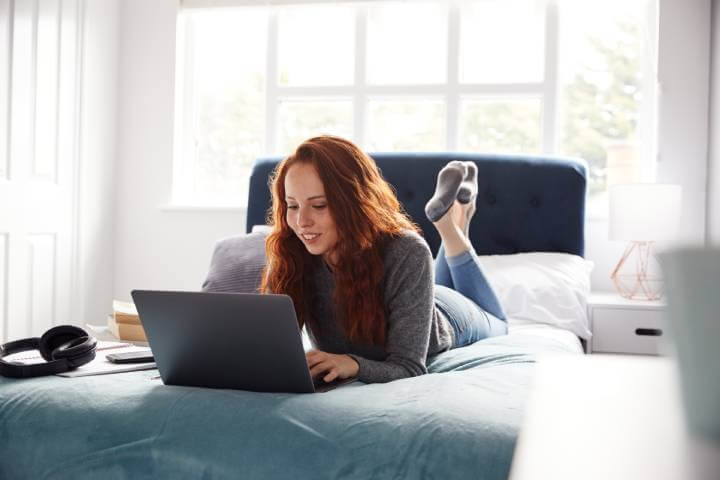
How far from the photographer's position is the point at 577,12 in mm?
3666

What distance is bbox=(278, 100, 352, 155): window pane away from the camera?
400 cm

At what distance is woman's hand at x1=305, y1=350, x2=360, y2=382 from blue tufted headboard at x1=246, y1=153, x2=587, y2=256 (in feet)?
5.62

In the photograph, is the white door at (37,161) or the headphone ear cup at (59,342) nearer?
the headphone ear cup at (59,342)

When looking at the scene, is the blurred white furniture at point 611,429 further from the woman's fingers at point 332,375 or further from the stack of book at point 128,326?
the stack of book at point 128,326

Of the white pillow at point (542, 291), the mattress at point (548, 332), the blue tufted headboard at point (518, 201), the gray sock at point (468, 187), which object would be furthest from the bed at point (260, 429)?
the blue tufted headboard at point (518, 201)

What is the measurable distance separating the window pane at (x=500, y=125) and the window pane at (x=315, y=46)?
2.26 ft

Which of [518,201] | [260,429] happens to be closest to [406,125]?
[518,201]

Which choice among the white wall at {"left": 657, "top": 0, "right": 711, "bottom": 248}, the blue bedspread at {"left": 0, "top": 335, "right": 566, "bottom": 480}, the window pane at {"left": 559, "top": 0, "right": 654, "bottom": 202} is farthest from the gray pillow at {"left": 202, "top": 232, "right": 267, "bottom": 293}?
the white wall at {"left": 657, "top": 0, "right": 711, "bottom": 248}

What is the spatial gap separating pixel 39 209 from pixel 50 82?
62cm

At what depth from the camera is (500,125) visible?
3764mm

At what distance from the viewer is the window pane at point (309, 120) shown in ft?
13.1

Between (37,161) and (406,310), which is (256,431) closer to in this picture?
(406,310)

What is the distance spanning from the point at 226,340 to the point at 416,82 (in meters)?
2.84

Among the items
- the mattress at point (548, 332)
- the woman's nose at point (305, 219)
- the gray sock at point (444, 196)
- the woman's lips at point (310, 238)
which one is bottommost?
the mattress at point (548, 332)
